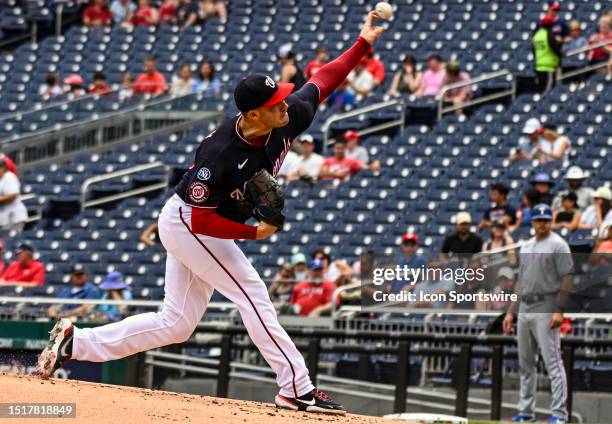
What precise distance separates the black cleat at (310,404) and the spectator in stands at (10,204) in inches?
395

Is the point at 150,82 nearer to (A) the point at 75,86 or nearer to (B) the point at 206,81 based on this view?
(B) the point at 206,81

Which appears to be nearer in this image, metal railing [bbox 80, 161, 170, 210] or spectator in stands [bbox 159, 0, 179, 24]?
metal railing [bbox 80, 161, 170, 210]

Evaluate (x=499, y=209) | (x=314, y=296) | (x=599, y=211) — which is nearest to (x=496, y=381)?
(x=314, y=296)

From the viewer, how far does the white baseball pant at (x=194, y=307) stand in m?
Answer: 7.73

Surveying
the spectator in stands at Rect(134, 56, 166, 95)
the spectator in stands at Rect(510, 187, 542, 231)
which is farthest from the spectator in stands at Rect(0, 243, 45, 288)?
the spectator in stands at Rect(510, 187, 542, 231)

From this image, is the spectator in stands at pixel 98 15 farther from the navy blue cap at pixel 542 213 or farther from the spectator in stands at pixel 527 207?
the navy blue cap at pixel 542 213

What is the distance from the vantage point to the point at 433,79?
62.4 ft

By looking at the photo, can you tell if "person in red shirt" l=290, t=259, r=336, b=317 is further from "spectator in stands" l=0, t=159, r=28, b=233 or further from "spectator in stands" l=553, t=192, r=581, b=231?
"spectator in stands" l=0, t=159, r=28, b=233

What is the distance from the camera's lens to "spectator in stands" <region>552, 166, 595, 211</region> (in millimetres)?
14688

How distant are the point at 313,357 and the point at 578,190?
407cm

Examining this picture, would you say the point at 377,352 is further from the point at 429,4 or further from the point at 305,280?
the point at 429,4

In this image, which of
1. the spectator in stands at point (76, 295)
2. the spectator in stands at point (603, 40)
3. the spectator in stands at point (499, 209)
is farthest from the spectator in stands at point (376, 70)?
the spectator in stands at point (76, 295)

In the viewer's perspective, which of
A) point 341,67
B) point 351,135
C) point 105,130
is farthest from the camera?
point 105,130

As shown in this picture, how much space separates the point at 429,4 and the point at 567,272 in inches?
430
